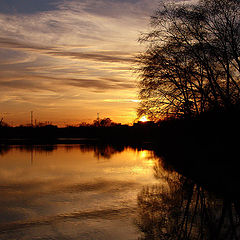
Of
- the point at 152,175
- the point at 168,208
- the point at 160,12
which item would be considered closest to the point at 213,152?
the point at 152,175

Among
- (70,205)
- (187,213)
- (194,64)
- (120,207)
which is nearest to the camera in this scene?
(187,213)

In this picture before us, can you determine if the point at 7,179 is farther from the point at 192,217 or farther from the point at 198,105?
the point at 198,105

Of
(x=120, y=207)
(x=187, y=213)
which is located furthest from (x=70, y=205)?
(x=187, y=213)

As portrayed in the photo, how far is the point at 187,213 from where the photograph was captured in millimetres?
8898

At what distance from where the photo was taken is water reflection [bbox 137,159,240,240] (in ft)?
23.5

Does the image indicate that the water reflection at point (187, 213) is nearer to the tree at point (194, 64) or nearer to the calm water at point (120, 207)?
the calm water at point (120, 207)

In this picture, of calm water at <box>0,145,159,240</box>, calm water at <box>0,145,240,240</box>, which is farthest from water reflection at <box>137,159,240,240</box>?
calm water at <box>0,145,159,240</box>

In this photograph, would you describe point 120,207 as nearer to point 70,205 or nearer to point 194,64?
point 70,205

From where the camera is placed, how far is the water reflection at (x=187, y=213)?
7.18 m

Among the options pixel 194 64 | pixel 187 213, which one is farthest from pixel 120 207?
pixel 194 64

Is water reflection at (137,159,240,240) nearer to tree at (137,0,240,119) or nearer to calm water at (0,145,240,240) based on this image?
calm water at (0,145,240,240)

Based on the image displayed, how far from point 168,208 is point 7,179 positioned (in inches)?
355

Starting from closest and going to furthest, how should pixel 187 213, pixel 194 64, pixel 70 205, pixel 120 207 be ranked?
1. pixel 187 213
2. pixel 120 207
3. pixel 70 205
4. pixel 194 64

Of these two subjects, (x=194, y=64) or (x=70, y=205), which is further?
(x=194, y=64)
